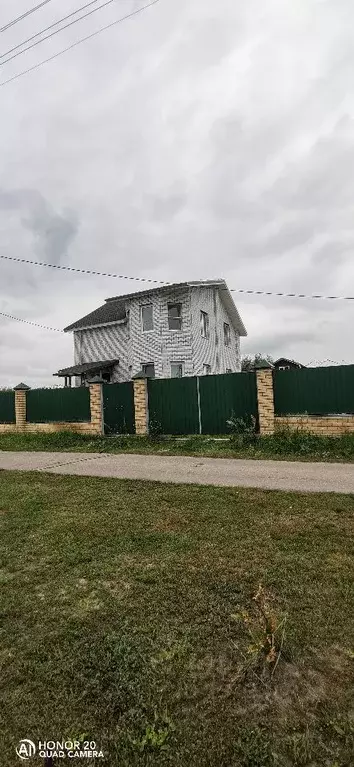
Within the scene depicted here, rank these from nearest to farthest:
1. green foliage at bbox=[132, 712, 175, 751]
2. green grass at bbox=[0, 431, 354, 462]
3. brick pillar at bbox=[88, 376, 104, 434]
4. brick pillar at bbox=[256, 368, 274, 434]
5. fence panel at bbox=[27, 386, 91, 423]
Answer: green foliage at bbox=[132, 712, 175, 751] → green grass at bbox=[0, 431, 354, 462] → brick pillar at bbox=[256, 368, 274, 434] → brick pillar at bbox=[88, 376, 104, 434] → fence panel at bbox=[27, 386, 91, 423]

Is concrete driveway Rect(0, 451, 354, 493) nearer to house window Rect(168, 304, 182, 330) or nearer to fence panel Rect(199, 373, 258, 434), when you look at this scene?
fence panel Rect(199, 373, 258, 434)

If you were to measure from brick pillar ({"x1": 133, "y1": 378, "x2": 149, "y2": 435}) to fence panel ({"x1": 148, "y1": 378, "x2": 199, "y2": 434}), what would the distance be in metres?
0.19

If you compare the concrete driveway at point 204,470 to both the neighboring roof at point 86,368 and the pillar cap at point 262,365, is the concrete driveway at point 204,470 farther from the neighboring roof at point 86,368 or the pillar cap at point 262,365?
the neighboring roof at point 86,368

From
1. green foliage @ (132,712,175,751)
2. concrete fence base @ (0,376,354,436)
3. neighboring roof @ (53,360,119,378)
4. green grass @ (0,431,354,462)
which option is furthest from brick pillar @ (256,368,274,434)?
neighboring roof @ (53,360,119,378)

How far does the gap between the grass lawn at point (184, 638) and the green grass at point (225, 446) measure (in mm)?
4772

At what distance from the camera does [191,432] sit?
44.8 ft

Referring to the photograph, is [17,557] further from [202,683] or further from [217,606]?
[202,683]

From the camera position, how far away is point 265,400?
11898mm

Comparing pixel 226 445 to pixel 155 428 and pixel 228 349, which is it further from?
pixel 228 349

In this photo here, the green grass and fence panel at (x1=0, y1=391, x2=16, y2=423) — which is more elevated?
fence panel at (x1=0, y1=391, x2=16, y2=423)

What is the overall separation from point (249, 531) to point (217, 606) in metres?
1.70

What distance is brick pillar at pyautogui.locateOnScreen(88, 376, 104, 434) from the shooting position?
14.8 m

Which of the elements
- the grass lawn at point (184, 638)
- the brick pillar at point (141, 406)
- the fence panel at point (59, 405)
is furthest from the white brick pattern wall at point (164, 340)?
the grass lawn at point (184, 638)

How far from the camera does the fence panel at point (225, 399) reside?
12523mm
